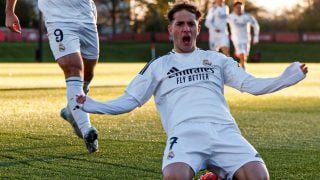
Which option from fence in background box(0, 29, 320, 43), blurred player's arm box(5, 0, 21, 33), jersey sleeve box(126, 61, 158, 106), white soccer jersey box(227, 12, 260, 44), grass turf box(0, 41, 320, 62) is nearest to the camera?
jersey sleeve box(126, 61, 158, 106)

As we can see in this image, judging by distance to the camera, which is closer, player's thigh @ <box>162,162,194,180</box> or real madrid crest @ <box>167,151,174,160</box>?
player's thigh @ <box>162,162,194,180</box>

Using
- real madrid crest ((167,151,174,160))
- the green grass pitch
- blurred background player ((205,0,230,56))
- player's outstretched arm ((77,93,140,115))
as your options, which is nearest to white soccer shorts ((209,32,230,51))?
blurred background player ((205,0,230,56))

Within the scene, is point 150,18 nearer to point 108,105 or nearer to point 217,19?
point 217,19

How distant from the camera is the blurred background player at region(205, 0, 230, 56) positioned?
26.5 meters

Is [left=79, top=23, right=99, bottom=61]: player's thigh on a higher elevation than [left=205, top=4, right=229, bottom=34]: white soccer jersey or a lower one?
higher

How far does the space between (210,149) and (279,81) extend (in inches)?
25.7

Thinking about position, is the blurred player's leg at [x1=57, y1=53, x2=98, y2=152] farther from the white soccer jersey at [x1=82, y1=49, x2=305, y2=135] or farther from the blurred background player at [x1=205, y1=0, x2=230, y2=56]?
the blurred background player at [x1=205, y1=0, x2=230, y2=56]

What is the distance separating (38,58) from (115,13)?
130 feet

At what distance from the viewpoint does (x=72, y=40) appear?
8.74 m

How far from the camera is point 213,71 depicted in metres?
6.16

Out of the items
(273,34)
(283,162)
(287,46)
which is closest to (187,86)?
(283,162)

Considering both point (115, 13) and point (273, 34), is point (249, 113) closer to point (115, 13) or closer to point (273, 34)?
point (273, 34)

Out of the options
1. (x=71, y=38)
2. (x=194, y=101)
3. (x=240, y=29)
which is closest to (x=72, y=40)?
(x=71, y=38)

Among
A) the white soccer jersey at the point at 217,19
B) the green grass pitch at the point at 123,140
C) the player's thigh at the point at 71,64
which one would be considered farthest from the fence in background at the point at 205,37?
the player's thigh at the point at 71,64
